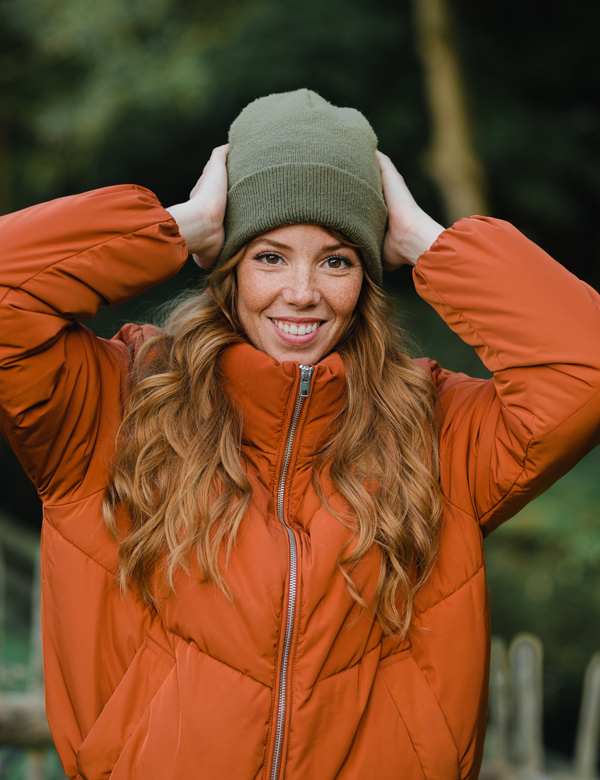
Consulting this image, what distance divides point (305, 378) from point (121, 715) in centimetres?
91

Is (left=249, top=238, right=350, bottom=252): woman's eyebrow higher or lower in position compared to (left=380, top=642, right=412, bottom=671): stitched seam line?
higher

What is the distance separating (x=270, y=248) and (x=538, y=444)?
2.86ft

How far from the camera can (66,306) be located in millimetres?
1727

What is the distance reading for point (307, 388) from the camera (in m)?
1.89

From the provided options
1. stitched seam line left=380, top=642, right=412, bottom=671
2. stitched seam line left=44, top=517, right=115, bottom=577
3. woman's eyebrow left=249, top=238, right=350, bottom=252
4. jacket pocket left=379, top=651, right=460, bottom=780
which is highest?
woman's eyebrow left=249, top=238, right=350, bottom=252

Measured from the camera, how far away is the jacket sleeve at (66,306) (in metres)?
1.67

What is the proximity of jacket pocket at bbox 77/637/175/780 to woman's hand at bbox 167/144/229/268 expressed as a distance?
1072 mm

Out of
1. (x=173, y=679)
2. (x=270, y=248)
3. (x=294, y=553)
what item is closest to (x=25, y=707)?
(x=173, y=679)

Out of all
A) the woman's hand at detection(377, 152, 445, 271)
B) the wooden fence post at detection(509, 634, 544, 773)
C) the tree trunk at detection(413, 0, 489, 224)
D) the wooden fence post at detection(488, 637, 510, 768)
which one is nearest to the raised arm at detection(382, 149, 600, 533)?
the woman's hand at detection(377, 152, 445, 271)

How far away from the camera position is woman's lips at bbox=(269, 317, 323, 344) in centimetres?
202

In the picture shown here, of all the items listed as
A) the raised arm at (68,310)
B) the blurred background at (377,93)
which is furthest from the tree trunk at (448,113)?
the raised arm at (68,310)

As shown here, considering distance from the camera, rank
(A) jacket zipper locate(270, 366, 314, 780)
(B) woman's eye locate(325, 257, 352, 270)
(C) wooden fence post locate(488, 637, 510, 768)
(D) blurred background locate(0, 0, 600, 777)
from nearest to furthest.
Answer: (A) jacket zipper locate(270, 366, 314, 780) < (B) woman's eye locate(325, 257, 352, 270) < (C) wooden fence post locate(488, 637, 510, 768) < (D) blurred background locate(0, 0, 600, 777)

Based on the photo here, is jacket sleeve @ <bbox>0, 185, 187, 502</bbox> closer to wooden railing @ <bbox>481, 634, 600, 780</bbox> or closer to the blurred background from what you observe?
wooden railing @ <bbox>481, 634, 600, 780</bbox>

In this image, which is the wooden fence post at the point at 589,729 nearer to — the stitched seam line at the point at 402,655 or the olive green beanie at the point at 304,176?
the stitched seam line at the point at 402,655
